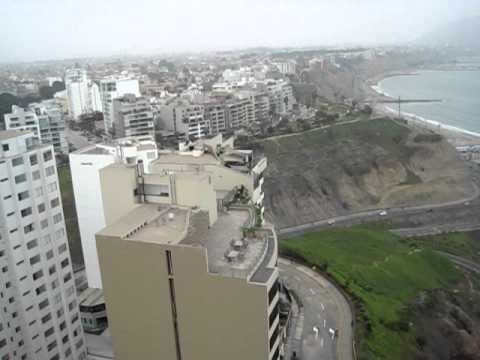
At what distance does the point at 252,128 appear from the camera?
48312 mm

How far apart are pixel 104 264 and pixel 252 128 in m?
39.8

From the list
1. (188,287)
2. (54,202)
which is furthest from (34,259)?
(188,287)

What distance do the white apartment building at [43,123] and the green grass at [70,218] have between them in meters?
5.71

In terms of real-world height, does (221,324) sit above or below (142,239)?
below

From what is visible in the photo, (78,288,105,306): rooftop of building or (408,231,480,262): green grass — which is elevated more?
(78,288,105,306): rooftop of building

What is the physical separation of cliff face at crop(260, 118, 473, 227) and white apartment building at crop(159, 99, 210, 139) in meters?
6.66

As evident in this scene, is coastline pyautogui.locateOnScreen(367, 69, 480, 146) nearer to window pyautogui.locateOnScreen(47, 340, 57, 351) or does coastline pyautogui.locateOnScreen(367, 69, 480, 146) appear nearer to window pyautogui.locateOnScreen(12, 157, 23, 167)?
window pyautogui.locateOnScreen(47, 340, 57, 351)

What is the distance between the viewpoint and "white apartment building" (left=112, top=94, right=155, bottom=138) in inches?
1651

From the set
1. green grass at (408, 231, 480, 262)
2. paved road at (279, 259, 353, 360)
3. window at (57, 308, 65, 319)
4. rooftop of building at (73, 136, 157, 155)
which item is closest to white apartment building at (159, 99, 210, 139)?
green grass at (408, 231, 480, 262)

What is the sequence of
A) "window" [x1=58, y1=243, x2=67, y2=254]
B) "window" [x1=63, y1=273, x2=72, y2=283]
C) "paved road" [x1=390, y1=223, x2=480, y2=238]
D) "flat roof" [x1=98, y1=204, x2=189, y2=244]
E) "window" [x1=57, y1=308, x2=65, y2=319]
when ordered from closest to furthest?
1. "flat roof" [x1=98, y1=204, x2=189, y2=244]
2. "window" [x1=58, y1=243, x2=67, y2=254]
3. "window" [x1=57, y1=308, x2=65, y2=319]
4. "window" [x1=63, y1=273, x2=72, y2=283]
5. "paved road" [x1=390, y1=223, x2=480, y2=238]

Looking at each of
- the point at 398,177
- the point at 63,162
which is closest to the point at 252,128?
the point at 398,177

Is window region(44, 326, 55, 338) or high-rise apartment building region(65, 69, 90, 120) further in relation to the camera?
high-rise apartment building region(65, 69, 90, 120)

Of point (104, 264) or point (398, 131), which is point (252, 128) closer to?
point (398, 131)

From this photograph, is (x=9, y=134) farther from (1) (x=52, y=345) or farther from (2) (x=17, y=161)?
(1) (x=52, y=345)
